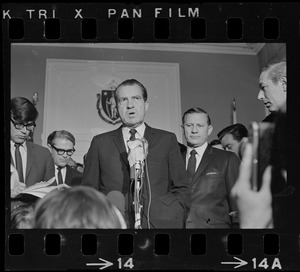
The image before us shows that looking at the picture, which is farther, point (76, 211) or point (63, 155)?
point (63, 155)

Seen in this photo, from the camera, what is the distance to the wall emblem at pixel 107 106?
3.86 m

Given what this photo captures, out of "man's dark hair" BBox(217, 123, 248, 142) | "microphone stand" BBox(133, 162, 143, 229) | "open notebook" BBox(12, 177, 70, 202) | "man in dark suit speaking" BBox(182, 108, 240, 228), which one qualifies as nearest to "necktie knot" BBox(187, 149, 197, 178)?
"man in dark suit speaking" BBox(182, 108, 240, 228)

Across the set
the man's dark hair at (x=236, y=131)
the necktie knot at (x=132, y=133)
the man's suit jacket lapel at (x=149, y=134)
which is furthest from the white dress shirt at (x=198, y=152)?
the necktie knot at (x=132, y=133)

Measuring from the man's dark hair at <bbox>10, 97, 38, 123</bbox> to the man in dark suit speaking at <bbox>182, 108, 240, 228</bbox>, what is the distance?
0.92 metres

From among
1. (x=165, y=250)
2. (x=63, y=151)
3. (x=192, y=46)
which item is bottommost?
(x=165, y=250)

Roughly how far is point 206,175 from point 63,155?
2.90 feet

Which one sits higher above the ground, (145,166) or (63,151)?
(63,151)

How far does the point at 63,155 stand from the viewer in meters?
3.88

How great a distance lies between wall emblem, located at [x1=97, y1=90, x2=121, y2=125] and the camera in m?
3.86

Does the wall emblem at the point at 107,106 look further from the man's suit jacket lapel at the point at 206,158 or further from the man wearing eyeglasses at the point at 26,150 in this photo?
the man's suit jacket lapel at the point at 206,158

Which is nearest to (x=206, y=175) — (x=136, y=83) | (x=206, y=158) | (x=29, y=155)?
(x=206, y=158)

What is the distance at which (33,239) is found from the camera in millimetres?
3826

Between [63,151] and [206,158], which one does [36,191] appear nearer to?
[63,151]

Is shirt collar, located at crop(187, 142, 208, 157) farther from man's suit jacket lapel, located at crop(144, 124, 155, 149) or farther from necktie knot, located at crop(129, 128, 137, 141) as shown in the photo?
necktie knot, located at crop(129, 128, 137, 141)
